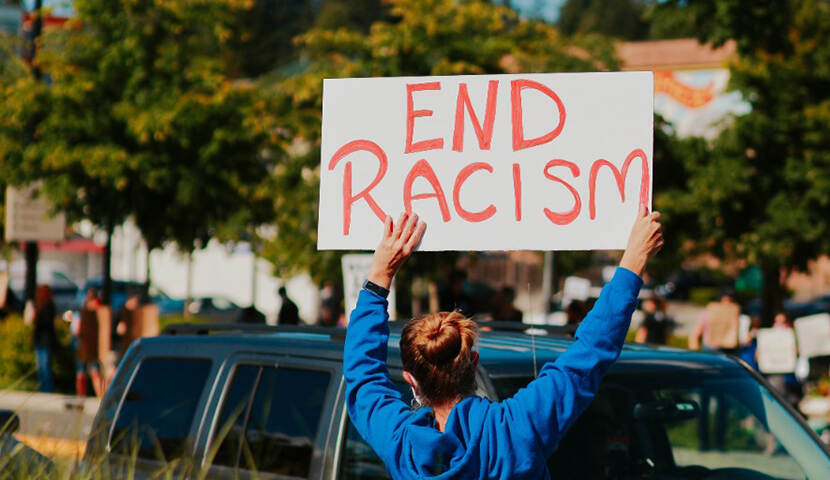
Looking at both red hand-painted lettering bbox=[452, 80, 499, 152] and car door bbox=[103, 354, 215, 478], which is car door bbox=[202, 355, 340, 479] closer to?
car door bbox=[103, 354, 215, 478]

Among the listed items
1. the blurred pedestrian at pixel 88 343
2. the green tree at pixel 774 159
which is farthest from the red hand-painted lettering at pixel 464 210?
the green tree at pixel 774 159

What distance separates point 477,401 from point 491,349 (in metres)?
1.44

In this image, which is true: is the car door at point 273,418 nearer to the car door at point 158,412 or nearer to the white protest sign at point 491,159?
the car door at point 158,412

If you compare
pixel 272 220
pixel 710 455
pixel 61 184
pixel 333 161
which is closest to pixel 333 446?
pixel 333 161

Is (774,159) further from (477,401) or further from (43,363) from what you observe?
(477,401)

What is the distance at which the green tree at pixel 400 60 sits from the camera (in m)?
19.7

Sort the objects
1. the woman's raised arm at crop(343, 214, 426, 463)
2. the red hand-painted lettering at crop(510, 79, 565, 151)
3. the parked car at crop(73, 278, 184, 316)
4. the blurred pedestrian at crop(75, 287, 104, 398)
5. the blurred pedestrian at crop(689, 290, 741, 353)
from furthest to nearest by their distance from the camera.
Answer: the parked car at crop(73, 278, 184, 316)
the blurred pedestrian at crop(75, 287, 104, 398)
the blurred pedestrian at crop(689, 290, 741, 353)
the red hand-painted lettering at crop(510, 79, 565, 151)
the woman's raised arm at crop(343, 214, 426, 463)

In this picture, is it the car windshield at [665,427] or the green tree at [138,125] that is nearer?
the car windshield at [665,427]

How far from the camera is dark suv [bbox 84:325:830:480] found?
419 cm

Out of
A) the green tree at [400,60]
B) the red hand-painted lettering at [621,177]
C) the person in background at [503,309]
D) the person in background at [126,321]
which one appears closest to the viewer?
the red hand-painted lettering at [621,177]

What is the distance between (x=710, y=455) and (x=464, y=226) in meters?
2.42

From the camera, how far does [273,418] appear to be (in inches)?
182

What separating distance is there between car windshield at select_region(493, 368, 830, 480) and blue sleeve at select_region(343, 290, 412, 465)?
95 centimetres

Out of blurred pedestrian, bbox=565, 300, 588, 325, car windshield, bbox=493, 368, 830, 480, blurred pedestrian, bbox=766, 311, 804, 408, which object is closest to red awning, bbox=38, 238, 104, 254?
blurred pedestrian, bbox=766, 311, 804, 408
